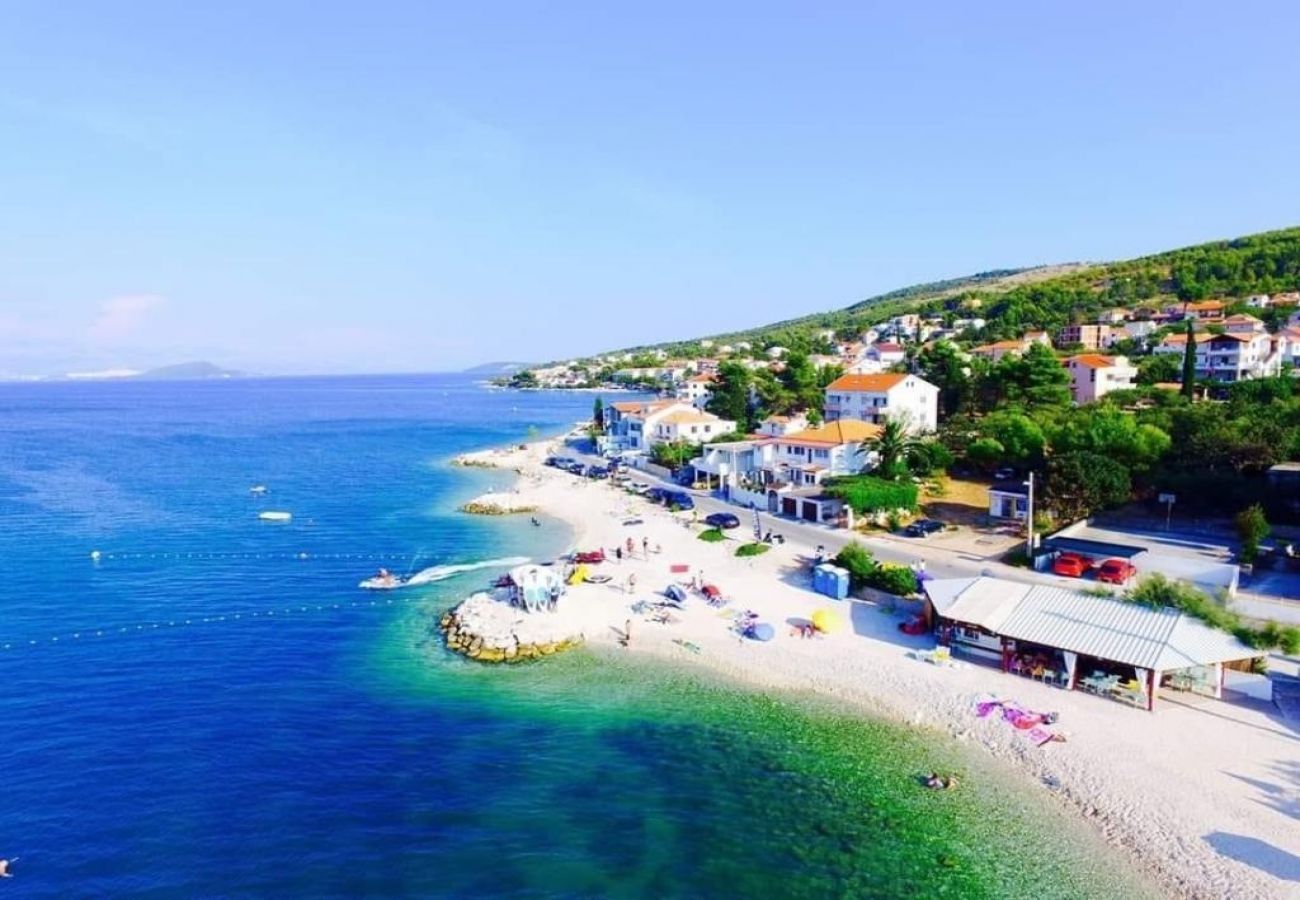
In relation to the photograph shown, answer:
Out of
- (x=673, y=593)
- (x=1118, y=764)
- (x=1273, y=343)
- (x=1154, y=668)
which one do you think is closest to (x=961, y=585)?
(x=1154, y=668)

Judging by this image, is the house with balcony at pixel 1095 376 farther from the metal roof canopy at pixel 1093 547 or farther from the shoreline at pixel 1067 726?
the shoreline at pixel 1067 726

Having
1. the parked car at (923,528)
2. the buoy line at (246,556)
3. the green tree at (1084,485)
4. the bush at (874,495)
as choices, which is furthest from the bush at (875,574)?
the buoy line at (246,556)

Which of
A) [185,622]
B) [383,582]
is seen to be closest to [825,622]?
[383,582]

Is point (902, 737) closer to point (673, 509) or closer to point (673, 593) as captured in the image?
point (673, 593)

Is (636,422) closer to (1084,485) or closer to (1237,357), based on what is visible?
(1084,485)

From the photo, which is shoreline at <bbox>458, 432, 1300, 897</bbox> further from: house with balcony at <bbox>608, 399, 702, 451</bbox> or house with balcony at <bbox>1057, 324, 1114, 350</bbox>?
house with balcony at <bbox>1057, 324, 1114, 350</bbox>
